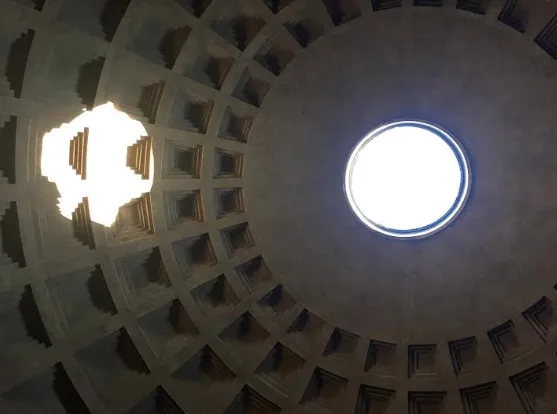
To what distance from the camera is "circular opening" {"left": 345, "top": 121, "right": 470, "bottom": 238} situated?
15.6m

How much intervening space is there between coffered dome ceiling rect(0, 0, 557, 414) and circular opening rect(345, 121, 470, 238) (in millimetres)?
292

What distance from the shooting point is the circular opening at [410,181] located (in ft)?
51.2

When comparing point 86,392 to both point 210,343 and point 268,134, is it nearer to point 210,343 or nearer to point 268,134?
point 210,343

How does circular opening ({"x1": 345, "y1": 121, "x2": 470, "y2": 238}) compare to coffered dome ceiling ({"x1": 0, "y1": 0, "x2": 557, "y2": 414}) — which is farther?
circular opening ({"x1": 345, "y1": 121, "x2": 470, "y2": 238})

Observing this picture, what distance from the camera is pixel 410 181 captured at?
18469 millimetres

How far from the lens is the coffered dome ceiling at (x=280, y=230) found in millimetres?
13188

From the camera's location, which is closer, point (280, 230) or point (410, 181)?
point (280, 230)

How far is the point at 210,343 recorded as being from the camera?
50.6 feet

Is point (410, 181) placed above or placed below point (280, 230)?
above

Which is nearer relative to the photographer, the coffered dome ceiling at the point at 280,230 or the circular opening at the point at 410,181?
the coffered dome ceiling at the point at 280,230

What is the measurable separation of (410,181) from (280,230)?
4318 millimetres

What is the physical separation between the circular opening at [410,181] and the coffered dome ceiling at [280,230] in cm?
29

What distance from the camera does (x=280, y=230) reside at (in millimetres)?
15797

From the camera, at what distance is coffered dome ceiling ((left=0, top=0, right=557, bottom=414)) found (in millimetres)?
13188
